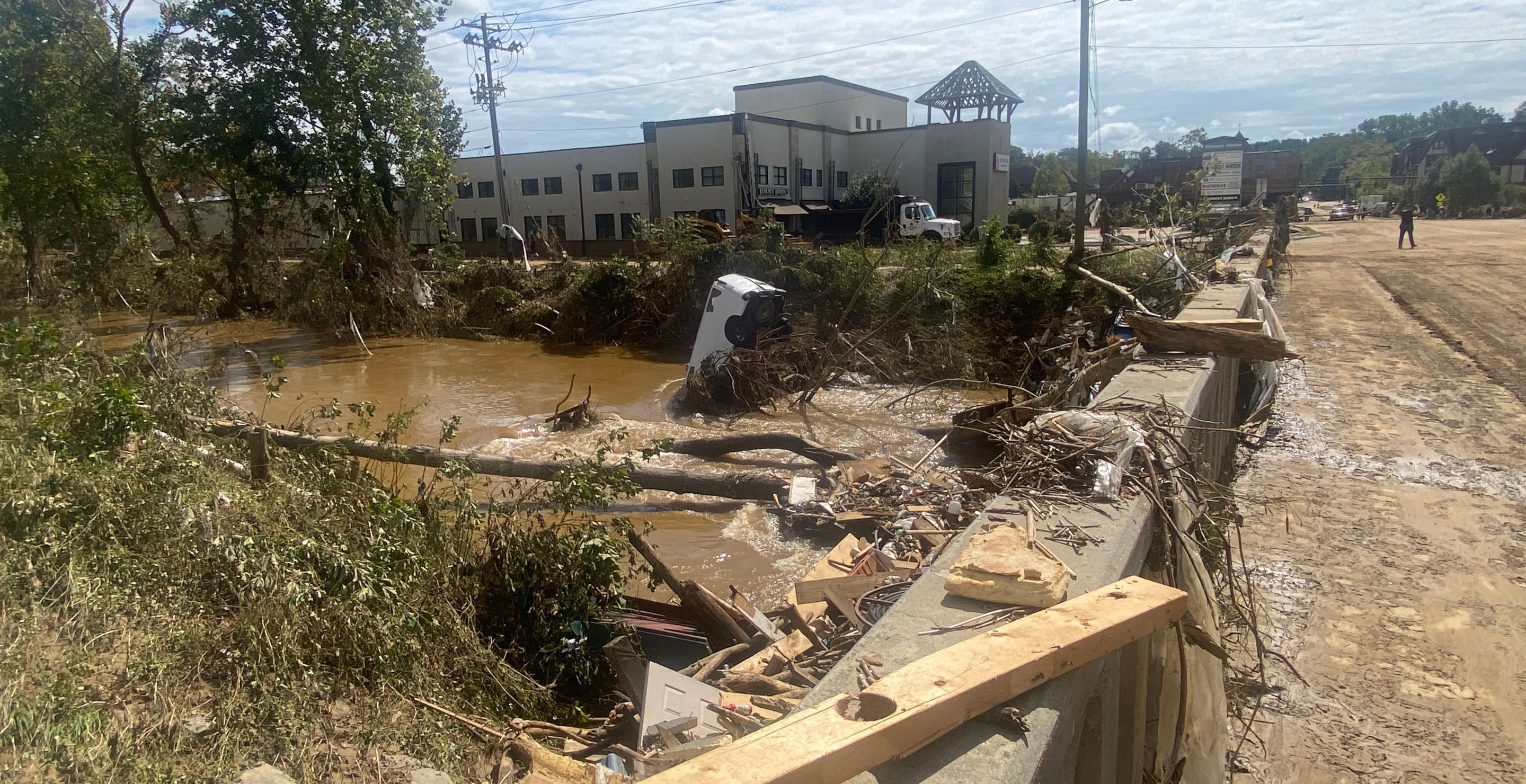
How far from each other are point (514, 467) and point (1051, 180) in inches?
3096

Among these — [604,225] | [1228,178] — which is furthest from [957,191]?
[604,225]

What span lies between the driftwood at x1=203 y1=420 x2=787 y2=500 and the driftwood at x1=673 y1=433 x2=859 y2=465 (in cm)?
62

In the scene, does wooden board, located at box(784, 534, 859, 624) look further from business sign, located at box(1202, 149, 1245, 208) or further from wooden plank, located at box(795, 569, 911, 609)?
business sign, located at box(1202, 149, 1245, 208)

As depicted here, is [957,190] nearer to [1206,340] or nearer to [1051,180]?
[1206,340]

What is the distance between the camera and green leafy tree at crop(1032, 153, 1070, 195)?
237 feet

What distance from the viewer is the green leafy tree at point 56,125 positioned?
1877 cm

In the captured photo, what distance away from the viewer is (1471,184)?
170 feet

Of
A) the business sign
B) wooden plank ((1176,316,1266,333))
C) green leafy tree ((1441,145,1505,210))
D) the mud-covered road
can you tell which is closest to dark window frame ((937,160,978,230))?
the business sign

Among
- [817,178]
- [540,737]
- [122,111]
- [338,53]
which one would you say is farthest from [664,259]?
[817,178]

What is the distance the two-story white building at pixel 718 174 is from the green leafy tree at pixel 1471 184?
30567 mm

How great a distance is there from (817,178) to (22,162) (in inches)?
1258

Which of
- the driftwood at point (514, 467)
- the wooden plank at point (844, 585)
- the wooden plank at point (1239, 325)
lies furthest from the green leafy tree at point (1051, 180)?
the wooden plank at point (844, 585)

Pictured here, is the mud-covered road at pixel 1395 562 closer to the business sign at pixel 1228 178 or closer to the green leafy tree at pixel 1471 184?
the business sign at pixel 1228 178

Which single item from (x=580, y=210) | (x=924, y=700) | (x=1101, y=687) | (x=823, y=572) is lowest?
(x=823, y=572)
